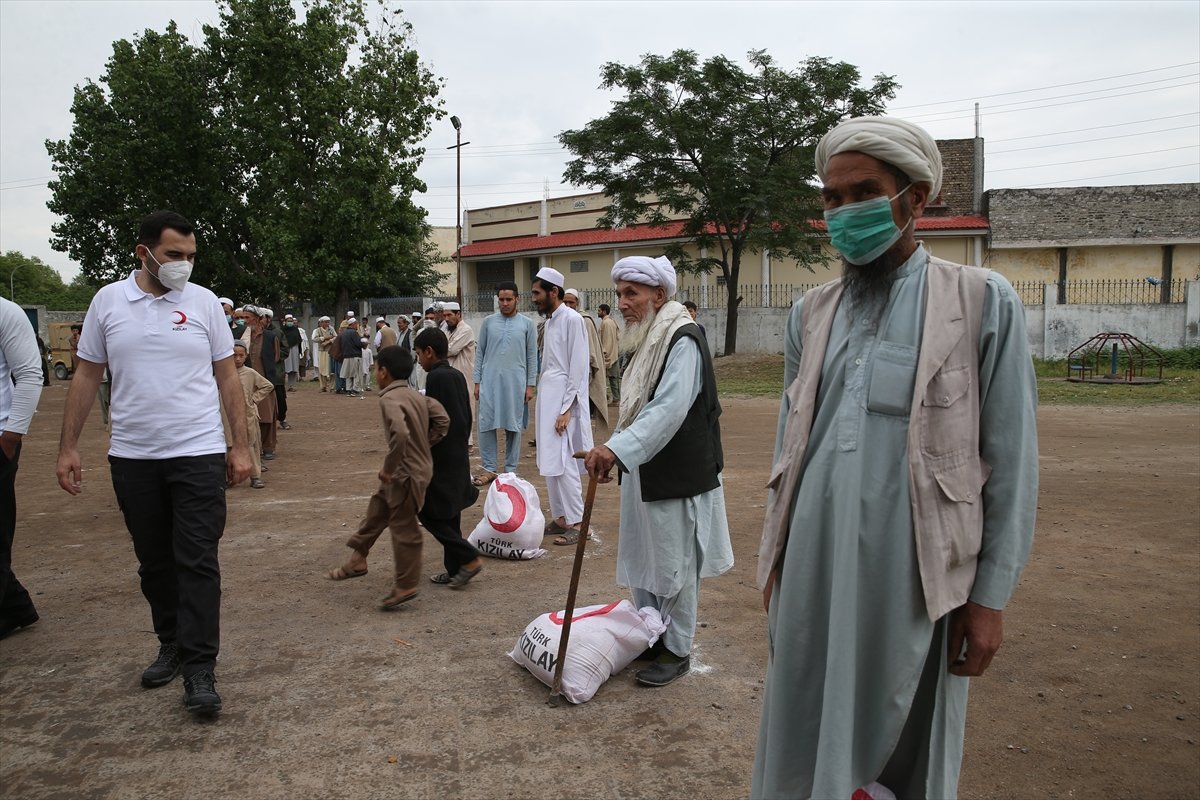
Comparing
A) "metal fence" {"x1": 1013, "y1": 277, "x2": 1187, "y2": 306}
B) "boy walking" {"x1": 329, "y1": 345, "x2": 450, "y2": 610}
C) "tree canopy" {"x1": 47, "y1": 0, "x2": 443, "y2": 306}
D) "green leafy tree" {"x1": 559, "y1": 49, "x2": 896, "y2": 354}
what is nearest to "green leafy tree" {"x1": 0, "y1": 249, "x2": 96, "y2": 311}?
"tree canopy" {"x1": 47, "y1": 0, "x2": 443, "y2": 306}

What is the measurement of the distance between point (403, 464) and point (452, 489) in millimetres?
477

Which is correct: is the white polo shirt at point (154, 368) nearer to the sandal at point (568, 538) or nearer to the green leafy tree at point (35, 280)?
the sandal at point (568, 538)

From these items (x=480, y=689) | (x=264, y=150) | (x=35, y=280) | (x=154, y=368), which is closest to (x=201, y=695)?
(x=480, y=689)

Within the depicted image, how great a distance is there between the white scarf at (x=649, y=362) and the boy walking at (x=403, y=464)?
57.3 inches

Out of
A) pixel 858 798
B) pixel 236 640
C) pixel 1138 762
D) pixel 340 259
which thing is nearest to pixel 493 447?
pixel 236 640

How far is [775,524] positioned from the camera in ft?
7.11

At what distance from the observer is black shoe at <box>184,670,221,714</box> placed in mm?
3527

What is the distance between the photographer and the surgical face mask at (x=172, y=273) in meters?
3.74

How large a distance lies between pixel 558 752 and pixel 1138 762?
202cm

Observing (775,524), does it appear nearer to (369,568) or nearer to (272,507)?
(369,568)

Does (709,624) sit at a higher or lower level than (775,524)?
lower

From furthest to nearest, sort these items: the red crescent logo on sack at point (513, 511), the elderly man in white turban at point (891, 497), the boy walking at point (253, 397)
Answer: the boy walking at point (253, 397), the red crescent logo on sack at point (513, 511), the elderly man in white turban at point (891, 497)

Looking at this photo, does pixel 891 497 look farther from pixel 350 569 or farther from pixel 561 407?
pixel 561 407

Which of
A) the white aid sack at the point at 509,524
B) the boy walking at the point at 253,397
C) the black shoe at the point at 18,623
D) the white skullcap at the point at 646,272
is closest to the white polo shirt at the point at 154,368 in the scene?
the black shoe at the point at 18,623
